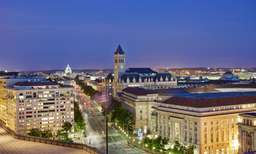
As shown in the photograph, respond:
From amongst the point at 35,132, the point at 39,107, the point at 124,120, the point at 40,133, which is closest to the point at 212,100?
the point at 124,120

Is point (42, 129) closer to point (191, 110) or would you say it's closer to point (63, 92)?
point (63, 92)

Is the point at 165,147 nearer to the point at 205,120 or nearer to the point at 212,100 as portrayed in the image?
the point at 205,120

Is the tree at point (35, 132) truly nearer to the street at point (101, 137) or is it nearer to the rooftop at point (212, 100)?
the street at point (101, 137)

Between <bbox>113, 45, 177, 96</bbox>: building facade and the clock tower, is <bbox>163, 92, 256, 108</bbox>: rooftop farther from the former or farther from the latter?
→ the clock tower

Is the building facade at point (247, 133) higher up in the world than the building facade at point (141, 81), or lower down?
lower down

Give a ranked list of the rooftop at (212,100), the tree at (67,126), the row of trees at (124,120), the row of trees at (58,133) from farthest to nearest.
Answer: the row of trees at (124,120) → the tree at (67,126) → the row of trees at (58,133) → the rooftop at (212,100)

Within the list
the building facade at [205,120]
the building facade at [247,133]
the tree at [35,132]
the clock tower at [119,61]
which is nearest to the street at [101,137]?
the building facade at [205,120]
